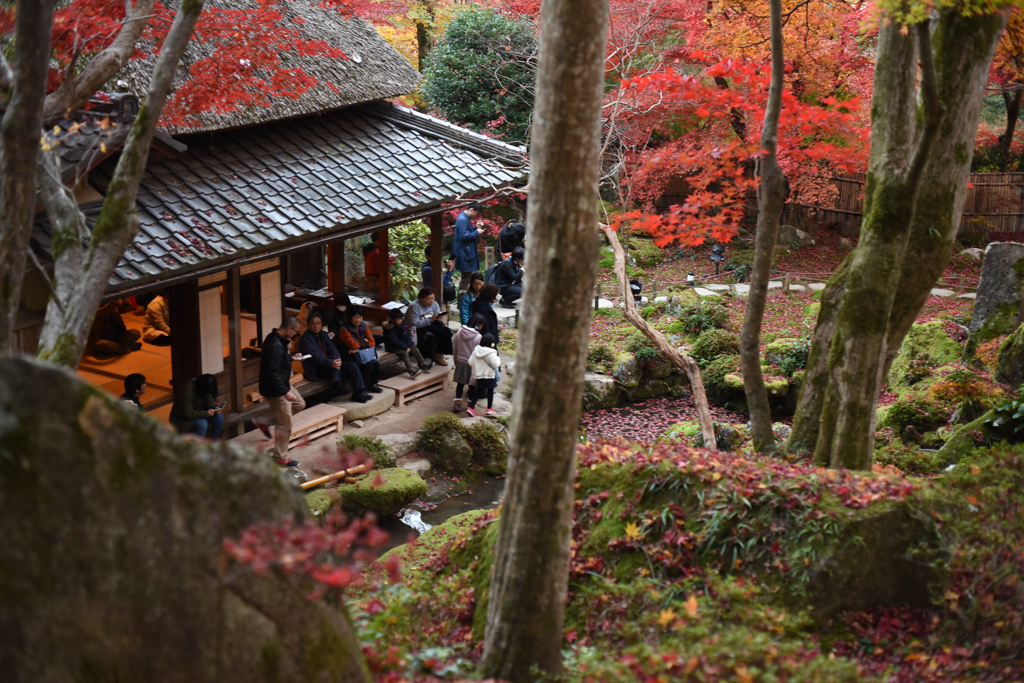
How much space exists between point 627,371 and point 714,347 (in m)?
1.90

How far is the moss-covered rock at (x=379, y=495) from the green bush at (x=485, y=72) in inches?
520

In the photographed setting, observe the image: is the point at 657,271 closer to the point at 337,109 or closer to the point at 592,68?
the point at 337,109

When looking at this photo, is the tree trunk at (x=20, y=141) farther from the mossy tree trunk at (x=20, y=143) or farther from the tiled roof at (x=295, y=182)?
the tiled roof at (x=295, y=182)

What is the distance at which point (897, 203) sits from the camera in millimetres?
7270

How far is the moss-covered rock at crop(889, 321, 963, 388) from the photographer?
14.1m

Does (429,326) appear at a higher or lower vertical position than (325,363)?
higher

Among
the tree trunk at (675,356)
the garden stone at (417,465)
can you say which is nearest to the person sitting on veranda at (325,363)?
the garden stone at (417,465)

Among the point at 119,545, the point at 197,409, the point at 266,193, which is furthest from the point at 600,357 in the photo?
the point at 119,545

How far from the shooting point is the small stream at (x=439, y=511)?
9.09 metres

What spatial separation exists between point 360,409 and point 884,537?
7.55 m

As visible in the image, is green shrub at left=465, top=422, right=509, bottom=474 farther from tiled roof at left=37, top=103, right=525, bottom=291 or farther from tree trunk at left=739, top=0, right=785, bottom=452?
tree trunk at left=739, top=0, right=785, bottom=452

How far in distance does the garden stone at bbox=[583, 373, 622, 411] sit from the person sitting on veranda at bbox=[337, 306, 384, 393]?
369cm

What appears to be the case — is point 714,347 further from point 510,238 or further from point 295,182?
point 295,182

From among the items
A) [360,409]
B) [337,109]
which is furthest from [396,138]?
[360,409]
